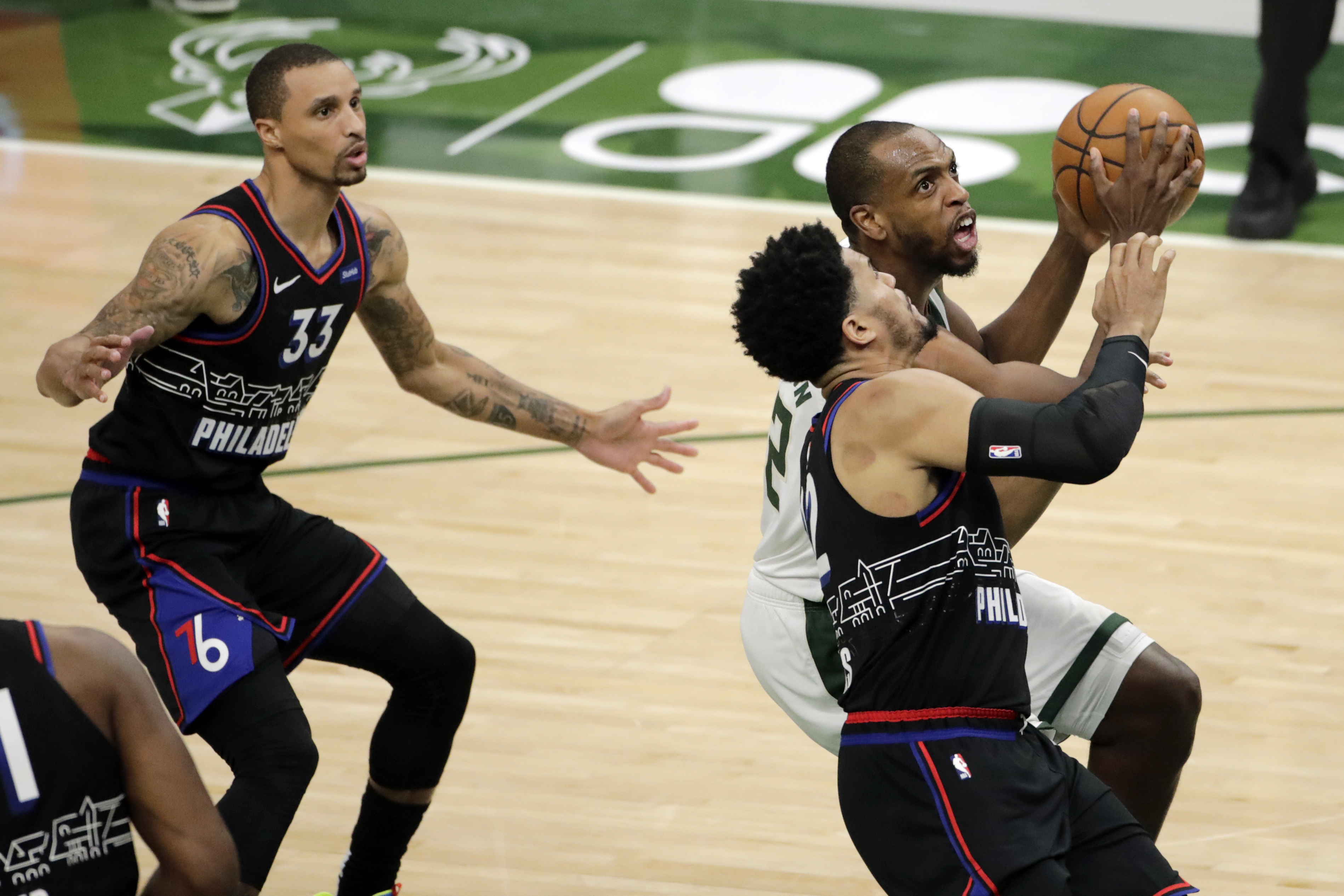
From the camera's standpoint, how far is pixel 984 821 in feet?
10.1

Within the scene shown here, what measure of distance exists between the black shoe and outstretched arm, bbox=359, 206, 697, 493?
575 centimetres

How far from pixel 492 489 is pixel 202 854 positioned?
409cm

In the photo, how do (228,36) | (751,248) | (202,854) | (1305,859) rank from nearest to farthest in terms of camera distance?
(202,854), (1305,859), (751,248), (228,36)

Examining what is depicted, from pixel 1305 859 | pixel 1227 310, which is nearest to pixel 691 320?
pixel 1227 310

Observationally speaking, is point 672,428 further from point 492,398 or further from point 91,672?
point 91,672

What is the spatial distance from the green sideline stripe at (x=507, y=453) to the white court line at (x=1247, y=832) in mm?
2901

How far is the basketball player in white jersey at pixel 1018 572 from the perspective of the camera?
3723mm

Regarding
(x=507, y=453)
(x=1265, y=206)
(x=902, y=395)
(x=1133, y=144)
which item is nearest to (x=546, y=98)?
(x=1265, y=206)

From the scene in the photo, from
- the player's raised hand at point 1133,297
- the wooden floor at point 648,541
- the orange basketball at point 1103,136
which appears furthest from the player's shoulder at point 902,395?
the wooden floor at point 648,541

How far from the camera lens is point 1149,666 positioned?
153 inches

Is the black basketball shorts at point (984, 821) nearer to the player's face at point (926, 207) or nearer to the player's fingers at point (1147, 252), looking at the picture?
the player's fingers at point (1147, 252)

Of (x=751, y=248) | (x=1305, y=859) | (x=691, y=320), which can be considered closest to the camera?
(x=1305, y=859)

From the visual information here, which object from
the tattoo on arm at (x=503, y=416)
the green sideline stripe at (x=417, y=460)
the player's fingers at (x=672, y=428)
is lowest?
the green sideline stripe at (x=417, y=460)

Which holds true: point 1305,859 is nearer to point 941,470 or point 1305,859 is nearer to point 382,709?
point 941,470
